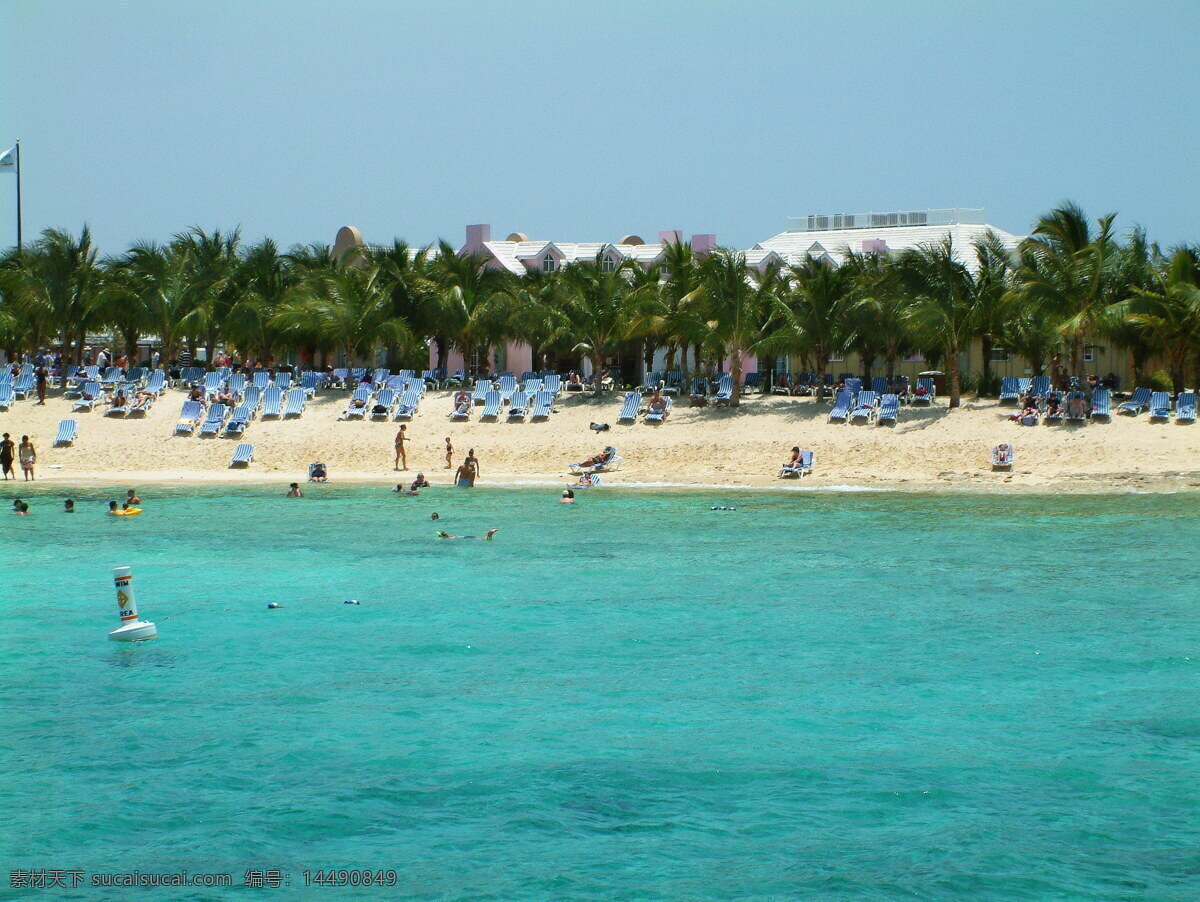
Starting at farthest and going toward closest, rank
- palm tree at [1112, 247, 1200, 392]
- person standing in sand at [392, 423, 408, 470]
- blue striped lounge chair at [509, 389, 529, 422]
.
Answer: blue striped lounge chair at [509, 389, 529, 422] < person standing in sand at [392, 423, 408, 470] < palm tree at [1112, 247, 1200, 392]

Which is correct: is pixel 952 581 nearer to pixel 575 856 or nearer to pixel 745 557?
pixel 745 557

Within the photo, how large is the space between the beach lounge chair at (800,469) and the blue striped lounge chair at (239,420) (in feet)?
45.7

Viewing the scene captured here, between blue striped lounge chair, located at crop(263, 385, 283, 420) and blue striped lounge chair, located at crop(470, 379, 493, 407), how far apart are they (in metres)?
5.09

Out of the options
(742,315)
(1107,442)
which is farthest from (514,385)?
(1107,442)

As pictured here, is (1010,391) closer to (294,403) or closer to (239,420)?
(294,403)

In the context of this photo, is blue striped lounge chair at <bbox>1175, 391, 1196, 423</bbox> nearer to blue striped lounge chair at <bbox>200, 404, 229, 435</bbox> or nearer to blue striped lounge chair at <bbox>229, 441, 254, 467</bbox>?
blue striped lounge chair at <bbox>229, 441, 254, 467</bbox>

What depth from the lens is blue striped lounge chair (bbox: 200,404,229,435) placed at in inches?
1325

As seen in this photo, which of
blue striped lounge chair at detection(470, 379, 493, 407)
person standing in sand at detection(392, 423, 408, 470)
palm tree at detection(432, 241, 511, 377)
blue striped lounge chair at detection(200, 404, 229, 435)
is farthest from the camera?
palm tree at detection(432, 241, 511, 377)

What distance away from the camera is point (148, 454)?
107 feet

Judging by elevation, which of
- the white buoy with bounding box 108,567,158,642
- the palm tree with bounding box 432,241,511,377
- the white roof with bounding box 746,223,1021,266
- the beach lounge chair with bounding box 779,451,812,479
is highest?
the white roof with bounding box 746,223,1021,266

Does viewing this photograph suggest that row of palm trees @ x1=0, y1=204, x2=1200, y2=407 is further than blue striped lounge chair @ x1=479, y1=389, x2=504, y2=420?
No

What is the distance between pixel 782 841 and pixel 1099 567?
458 inches

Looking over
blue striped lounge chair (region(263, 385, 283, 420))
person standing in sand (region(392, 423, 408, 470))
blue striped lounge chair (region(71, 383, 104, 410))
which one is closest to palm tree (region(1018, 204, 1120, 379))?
person standing in sand (region(392, 423, 408, 470))

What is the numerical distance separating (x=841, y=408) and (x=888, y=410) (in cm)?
119
